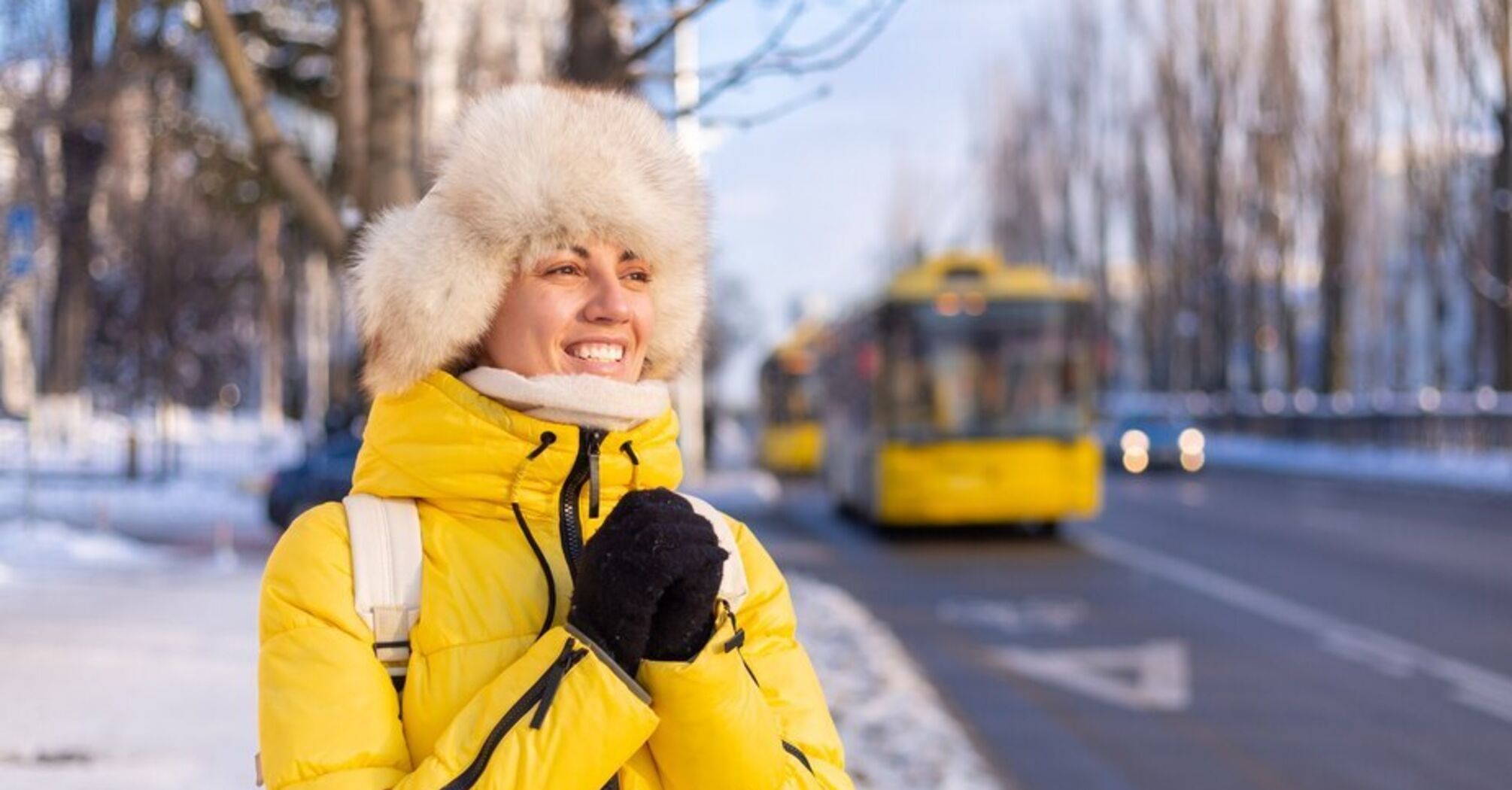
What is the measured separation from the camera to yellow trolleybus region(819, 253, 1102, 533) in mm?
17766

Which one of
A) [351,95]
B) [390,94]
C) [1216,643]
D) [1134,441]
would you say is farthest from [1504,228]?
[390,94]

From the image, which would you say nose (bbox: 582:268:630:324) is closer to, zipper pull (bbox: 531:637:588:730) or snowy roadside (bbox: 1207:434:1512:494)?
zipper pull (bbox: 531:637:588:730)

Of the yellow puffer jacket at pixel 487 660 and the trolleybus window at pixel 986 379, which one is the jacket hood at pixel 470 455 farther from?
the trolleybus window at pixel 986 379

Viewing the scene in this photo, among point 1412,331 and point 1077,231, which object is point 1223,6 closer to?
point 1077,231

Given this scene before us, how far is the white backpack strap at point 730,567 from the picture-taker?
227 centimetres

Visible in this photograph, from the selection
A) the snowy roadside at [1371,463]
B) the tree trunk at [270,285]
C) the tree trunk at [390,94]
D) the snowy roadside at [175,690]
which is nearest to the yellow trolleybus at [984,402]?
the snowy roadside at [175,690]

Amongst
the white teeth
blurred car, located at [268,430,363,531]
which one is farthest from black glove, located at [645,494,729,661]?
blurred car, located at [268,430,363,531]

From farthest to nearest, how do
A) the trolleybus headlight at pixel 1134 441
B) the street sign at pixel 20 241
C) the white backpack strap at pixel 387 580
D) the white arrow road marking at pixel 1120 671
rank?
the trolleybus headlight at pixel 1134 441, the street sign at pixel 20 241, the white arrow road marking at pixel 1120 671, the white backpack strap at pixel 387 580

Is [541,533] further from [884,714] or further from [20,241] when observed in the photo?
[20,241]

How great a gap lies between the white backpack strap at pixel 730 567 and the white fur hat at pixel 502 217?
33 cm

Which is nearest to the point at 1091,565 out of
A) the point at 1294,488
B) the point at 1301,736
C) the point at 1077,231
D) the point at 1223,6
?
the point at 1301,736

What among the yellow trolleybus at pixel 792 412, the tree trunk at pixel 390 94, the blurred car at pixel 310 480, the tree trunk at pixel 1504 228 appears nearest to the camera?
the tree trunk at pixel 390 94

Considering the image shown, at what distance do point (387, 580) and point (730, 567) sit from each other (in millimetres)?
480

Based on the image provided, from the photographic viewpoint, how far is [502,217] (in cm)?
224
